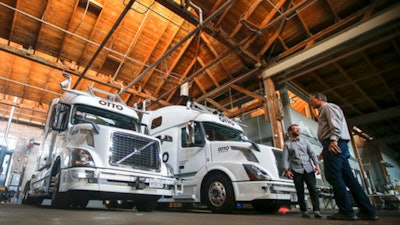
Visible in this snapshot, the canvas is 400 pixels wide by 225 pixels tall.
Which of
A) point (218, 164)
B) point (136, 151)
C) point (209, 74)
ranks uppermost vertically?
point (209, 74)

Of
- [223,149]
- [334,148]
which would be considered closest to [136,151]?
[223,149]

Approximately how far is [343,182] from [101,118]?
14.7ft

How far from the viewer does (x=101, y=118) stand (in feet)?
16.2

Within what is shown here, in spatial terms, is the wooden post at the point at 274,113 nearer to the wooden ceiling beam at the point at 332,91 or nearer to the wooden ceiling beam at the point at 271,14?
the wooden ceiling beam at the point at 271,14

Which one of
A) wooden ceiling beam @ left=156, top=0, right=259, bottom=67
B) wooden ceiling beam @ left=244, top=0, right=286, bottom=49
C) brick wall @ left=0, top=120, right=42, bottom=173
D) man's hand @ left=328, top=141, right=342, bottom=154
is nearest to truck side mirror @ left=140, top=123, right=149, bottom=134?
wooden ceiling beam @ left=156, top=0, right=259, bottom=67

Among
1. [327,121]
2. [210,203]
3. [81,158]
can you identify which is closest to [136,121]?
[81,158]

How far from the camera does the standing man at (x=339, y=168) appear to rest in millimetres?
2805

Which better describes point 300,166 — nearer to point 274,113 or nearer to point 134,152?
point 134,152

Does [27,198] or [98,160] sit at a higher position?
[98,160]

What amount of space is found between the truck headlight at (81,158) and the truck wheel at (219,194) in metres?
2.37

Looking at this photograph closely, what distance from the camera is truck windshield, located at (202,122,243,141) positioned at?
555 cm

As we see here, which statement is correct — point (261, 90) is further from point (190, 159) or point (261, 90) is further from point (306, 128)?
point (190, 159)

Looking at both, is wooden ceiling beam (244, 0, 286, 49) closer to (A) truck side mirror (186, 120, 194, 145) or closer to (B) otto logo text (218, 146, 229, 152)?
(A) truck side mirror (186, 120, 194, 145)

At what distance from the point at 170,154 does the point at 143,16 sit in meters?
5.40
